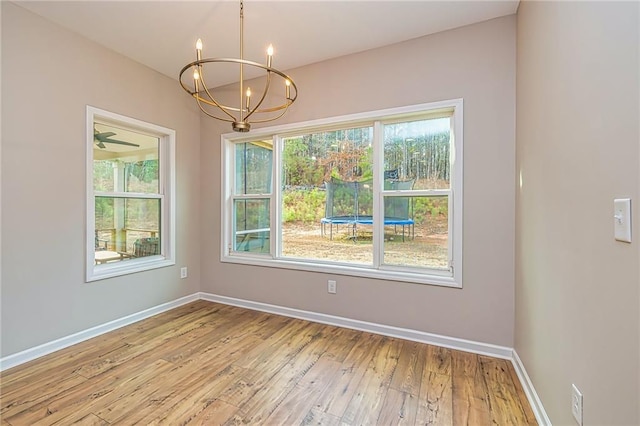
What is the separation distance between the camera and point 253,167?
3719 mm

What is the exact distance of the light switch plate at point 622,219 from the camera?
0.91 metres

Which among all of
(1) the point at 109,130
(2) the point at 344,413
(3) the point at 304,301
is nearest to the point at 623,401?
(2) the point at 344,413

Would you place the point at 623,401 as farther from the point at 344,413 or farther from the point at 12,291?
the point at 12,291

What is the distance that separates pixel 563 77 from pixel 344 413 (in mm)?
2152

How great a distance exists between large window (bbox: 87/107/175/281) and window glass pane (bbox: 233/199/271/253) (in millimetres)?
775

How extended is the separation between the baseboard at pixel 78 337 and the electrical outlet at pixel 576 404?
11.7 ft

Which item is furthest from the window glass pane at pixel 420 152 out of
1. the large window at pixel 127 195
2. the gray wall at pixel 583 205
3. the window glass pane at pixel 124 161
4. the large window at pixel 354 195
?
the window glass pane at pixel 124 161

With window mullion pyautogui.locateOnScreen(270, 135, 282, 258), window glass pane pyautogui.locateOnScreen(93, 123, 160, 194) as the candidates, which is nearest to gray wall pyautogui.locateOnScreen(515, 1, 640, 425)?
window mullion pyautogui.locateOnScreen(270, 135, 282, 258)

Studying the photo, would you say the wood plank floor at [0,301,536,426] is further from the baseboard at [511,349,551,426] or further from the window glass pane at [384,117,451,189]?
the window glass pane at [384,117,451,189]

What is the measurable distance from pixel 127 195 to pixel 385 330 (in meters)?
3.03

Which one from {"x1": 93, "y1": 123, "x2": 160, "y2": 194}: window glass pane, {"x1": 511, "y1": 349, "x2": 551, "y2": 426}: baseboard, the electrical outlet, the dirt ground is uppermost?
{"x1": 93, "y1": 123, "x2": 160, "y2": 194}: window glass pane

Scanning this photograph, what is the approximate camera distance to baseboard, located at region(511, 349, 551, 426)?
1.62 metres

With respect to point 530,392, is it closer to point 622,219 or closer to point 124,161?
point 622,219

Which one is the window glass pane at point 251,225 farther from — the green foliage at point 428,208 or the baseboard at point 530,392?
the baseboard at point 530,392
